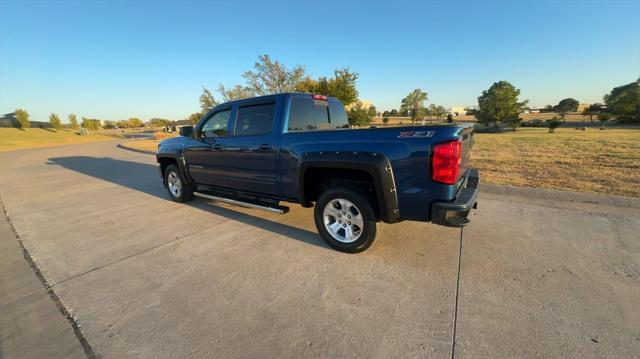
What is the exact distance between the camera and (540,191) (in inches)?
208

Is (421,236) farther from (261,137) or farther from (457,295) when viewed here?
(261,137)

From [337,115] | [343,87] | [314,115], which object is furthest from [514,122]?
[314,115]

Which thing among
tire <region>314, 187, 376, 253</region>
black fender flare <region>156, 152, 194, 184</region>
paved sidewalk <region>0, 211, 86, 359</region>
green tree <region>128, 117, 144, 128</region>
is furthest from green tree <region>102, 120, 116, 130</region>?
tire <region>314, 187, 376, 253</region>

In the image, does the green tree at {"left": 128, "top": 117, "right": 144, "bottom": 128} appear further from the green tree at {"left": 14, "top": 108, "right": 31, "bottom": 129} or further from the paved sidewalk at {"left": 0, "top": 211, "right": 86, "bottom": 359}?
the paved sidewalk at {"left": 0, "top": 211, "right": 86, "bottom": 359}

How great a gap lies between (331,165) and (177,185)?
4114 millimetres

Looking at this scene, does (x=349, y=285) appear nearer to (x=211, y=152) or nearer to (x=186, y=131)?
(x=211, y=152)

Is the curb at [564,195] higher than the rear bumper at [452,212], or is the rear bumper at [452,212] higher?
the rear bumper at [452,212]

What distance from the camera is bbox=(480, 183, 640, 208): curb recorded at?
4.57 meters

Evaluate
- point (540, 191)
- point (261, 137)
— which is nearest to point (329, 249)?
point (261, 137)

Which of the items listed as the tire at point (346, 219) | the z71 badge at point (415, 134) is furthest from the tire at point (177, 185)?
the z71 badge at point (415, 134)

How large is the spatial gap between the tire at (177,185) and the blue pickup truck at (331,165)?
1.41 feet

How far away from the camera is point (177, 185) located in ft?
19.0

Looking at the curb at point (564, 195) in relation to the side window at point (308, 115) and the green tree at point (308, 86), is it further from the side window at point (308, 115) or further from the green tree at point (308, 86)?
the green tree at point (308, 86)

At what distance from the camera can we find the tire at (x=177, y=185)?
5596 mm
